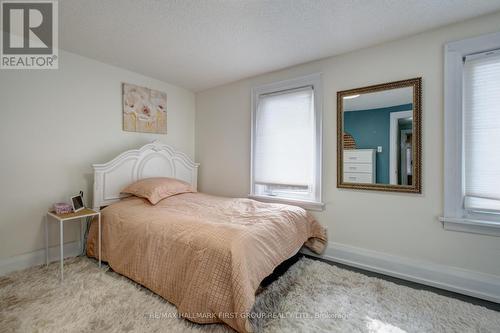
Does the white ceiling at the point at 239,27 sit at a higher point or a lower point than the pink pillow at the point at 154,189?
higher

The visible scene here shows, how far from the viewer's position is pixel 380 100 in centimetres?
229

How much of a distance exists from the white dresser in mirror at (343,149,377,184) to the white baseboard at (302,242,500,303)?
74 cm

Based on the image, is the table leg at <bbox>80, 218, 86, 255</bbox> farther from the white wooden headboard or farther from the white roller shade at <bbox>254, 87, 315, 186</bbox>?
the white roller shade at <bbox>254, 87, 315, 186</bbox>

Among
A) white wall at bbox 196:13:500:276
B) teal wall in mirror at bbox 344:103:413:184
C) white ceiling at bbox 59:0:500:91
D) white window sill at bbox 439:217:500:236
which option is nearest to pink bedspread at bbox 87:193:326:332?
white wall at bbox 196:13:500:276

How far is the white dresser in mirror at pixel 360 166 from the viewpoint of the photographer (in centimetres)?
232

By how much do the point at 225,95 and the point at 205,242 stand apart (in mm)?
2536

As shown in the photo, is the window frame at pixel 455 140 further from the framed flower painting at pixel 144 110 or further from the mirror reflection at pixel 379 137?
the framed flower painting at pixel 144 110

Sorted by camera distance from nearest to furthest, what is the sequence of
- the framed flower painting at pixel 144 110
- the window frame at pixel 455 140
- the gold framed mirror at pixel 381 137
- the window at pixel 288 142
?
the window frame at pixel 455 140 < the gold framed mirror at pixel 381 137 < the window at pixel 288 142 < the framed flower painting at pixel 144 110

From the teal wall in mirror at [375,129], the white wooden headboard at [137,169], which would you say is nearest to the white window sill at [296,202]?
the teal wall in mirror at [375,129]

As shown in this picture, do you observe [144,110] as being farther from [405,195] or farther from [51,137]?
[405,195]

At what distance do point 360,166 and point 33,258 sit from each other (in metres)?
3.50

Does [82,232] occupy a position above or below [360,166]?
below

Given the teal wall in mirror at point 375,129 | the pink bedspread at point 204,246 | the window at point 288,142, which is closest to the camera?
the pink bedspread at point 204,246

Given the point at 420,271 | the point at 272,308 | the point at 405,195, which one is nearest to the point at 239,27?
the point at 405,195
